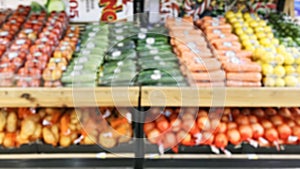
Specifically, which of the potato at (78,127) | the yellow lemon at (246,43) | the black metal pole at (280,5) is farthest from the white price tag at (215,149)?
the black metal pole at (280,5)

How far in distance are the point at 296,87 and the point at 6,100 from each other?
1.44 metres

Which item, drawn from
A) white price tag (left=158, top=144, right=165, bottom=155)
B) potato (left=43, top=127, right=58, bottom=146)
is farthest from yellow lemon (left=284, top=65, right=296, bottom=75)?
potato (left=43, top=127, right=58, bottom=146)

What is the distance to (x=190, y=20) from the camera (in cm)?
221

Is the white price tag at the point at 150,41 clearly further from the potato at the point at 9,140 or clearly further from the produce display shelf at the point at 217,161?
the potato at the point at 9,140

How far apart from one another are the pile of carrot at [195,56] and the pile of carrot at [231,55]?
39 millimetres

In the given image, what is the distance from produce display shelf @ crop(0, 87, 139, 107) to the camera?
151 cm

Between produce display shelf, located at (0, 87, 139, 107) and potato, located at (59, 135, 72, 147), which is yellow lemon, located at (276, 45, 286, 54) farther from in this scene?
potato, located at (59, 135, 72, 147)

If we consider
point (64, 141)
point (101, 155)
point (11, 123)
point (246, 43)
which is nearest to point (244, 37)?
point (246, 43)

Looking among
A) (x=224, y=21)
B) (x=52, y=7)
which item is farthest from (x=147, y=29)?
(x=52, y=7)

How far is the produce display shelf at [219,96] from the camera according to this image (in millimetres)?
1544

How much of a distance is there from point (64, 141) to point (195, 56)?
33.8 inches

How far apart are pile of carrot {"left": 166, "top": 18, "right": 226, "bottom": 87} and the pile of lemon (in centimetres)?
25

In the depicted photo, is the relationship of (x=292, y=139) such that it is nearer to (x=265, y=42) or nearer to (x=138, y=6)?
(x=265, y=42)

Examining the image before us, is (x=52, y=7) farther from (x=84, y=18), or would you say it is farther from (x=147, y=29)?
(x=147, y=29)
